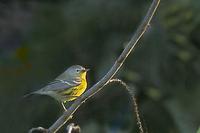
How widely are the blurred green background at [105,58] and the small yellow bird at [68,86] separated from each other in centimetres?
276

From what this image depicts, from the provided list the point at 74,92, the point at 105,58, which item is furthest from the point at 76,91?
the point at 105,58

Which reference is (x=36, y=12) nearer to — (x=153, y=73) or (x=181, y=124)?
(x=153, y=73)

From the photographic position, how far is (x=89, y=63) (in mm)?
5449

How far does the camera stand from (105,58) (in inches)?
213

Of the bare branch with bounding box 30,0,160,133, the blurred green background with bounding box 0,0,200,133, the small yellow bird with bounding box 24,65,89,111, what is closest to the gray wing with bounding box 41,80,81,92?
the small yellow bird with bounding box 24,65,89,111

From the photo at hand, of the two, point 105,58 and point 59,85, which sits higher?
point 59,85

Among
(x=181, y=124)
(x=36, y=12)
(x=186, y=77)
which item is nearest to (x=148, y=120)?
(x=181, y=124)

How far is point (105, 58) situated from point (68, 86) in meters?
3.28

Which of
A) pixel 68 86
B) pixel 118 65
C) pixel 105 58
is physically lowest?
pixel 105 58

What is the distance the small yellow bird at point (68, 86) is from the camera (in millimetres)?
2068

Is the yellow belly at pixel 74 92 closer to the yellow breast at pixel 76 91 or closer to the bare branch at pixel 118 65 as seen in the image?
the yellow breast at pixel 76 91

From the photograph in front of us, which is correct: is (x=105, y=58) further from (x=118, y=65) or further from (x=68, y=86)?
(x=118, y=65)

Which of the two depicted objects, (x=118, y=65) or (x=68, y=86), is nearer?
(x=118, y=65)

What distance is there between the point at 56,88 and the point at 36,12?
3963mm
